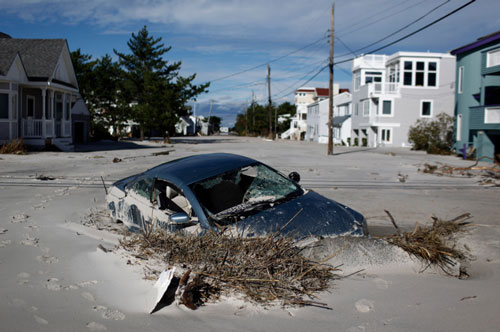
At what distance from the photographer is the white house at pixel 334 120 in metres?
62.8

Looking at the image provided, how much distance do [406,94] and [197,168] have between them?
46.5 metres

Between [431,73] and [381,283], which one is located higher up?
[431,73]

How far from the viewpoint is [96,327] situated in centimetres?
387

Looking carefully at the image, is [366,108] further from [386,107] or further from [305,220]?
[305,220]

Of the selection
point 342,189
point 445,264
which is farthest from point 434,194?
point 445,264

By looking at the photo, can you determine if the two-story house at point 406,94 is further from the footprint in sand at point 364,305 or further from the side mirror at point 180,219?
the footprint in sand at point 364,305

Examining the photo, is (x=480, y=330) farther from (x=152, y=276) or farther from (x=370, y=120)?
(x=370, y=120)

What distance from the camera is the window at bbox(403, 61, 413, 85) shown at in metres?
48.9

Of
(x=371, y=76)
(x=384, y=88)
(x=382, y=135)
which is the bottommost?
(x=382, y=135)

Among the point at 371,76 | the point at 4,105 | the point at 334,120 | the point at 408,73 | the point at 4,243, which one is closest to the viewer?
the point at 4,243

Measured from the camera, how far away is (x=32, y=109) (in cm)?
3008

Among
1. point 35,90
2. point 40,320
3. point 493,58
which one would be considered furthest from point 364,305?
point 35,90

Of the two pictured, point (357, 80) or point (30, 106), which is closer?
point (30, 106)

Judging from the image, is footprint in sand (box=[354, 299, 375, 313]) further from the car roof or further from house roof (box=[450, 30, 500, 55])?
house roof (box=[450, 30, 500, 55])
